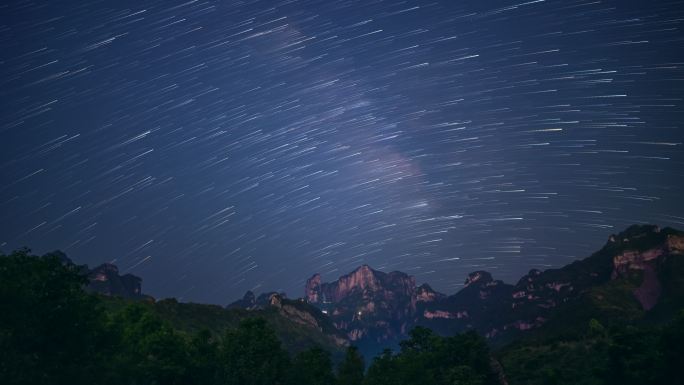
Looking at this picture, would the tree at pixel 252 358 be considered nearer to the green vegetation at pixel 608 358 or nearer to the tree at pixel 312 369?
the tree at pixel 312 369

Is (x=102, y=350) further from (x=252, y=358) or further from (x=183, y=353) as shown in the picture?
(x=252, y=358)

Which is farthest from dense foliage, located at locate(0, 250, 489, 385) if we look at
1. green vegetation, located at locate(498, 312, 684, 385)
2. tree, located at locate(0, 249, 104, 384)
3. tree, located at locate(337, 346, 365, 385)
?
green vegetation, located at locate(498, 312, 684, 385)

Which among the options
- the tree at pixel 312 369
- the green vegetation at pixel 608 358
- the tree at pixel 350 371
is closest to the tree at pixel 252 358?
the tree at pixel 312 369

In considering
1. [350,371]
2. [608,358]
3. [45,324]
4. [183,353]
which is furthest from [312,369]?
[608,358]

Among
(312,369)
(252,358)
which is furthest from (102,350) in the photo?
(312,369)

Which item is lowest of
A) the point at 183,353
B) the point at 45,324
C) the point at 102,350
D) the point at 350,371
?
the point at 350,371

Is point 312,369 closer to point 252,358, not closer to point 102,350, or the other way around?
point 252,358

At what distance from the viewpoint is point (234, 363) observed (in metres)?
37.5

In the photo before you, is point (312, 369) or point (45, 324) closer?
point (45, 324)

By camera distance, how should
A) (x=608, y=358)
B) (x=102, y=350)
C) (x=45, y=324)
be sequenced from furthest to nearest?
1. (x=608, y=358)
2. (x=102, y=350)
3. (x=45, y=324)

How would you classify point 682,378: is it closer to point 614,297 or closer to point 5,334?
point 5,334

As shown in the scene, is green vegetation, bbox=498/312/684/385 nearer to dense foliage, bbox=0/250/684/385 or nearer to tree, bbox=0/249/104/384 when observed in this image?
dense foliage, bbox=0/250/684/385

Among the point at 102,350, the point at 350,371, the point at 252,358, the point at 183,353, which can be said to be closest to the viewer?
the point at 102,350

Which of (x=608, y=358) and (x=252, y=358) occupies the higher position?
(x=252, y=358)
